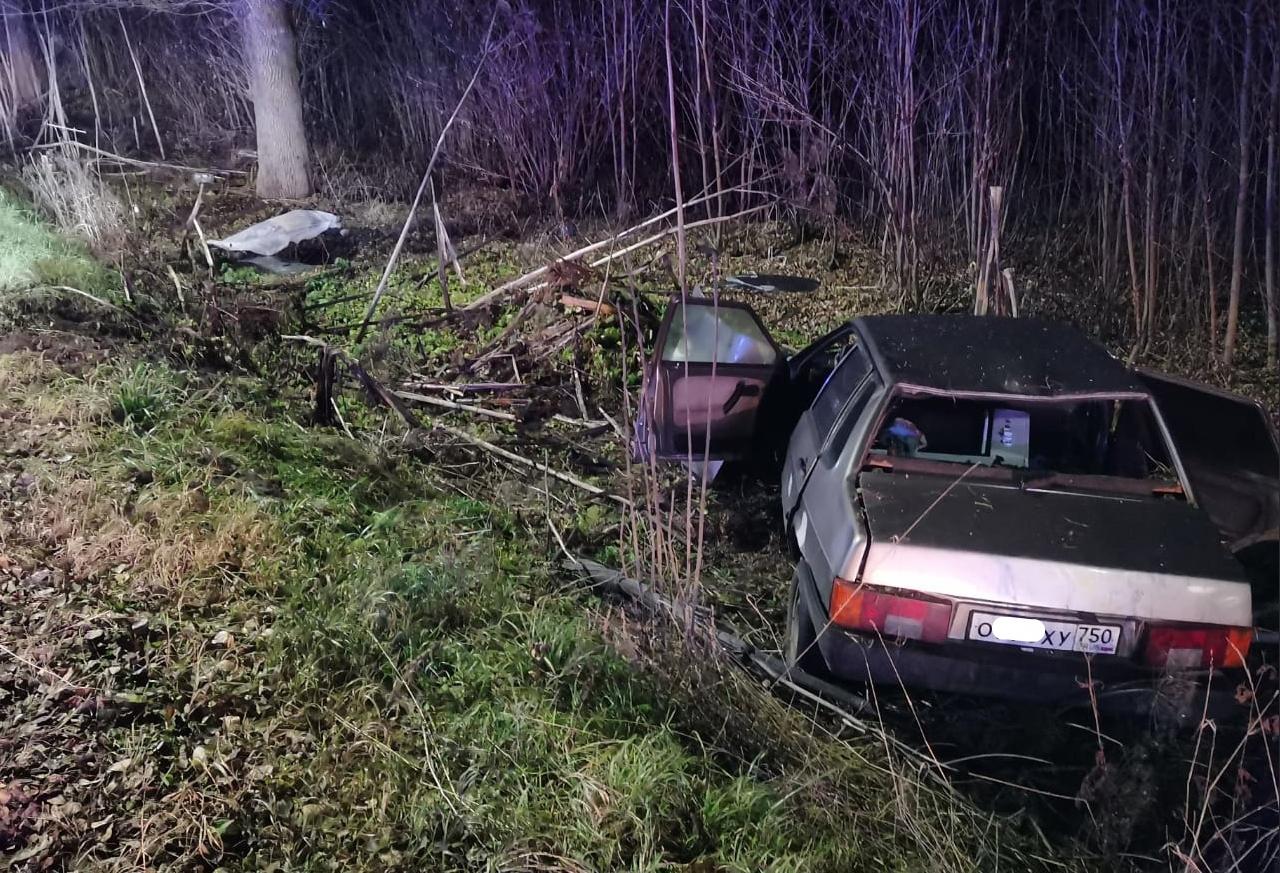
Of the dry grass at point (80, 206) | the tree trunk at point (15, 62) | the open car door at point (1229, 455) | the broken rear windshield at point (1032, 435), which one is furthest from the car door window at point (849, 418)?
the tree trunk at point (15, 62)

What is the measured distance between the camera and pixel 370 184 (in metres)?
10.1

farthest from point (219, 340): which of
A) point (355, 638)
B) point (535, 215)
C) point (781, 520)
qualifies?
point (535, 215)

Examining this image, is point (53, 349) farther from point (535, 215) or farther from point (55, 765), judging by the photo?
point (535, 215)

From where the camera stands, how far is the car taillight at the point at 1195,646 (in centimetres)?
265

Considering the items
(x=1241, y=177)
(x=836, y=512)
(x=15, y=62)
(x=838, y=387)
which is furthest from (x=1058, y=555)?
(x=15, y=62)

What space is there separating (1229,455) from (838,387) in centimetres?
165

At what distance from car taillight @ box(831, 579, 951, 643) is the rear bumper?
39 mm

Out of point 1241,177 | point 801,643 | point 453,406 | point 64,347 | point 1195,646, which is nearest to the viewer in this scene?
point 1195,646

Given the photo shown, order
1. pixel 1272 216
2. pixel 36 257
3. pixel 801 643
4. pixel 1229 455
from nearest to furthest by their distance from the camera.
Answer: pixel 801 643 < pixel 1229 455 < pixel 1272 216 < pixel 36 257

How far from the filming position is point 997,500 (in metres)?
2.93

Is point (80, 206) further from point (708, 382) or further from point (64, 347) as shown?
point (708, 382)

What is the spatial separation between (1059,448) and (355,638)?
270 centimetres

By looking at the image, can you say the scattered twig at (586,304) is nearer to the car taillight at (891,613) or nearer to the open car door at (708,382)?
the open car door at (708,382)

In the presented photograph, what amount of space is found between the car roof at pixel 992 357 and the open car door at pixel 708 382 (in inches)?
22.6
